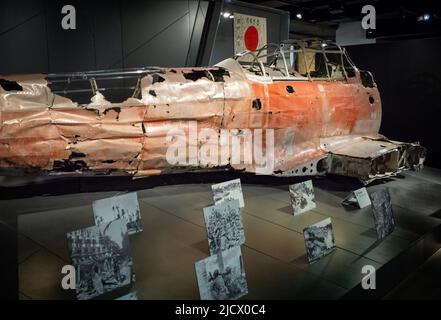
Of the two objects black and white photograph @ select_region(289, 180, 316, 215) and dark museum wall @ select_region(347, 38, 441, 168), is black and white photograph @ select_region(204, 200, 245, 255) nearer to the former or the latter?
black and white photograph @ select_region(289, 180, 316, 215)

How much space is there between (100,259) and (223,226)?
1.30 meters

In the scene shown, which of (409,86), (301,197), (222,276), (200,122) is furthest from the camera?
(409,86)

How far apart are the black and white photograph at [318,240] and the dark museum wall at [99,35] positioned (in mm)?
5397

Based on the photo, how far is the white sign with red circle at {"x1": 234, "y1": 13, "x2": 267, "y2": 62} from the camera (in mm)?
9734

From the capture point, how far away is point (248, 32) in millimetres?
10047

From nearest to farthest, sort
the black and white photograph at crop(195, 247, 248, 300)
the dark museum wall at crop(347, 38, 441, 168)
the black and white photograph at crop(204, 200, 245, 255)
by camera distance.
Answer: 1. the black and white photograph at crop(195, 247, 248, 300)
2. the black and white photograph at crop(204, 200, 245, 255)
3. the dark museum wall at crop(347, 38, 441, 168)

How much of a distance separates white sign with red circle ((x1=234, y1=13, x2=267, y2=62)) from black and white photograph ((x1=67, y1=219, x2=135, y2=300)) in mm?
6881

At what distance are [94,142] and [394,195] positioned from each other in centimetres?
460

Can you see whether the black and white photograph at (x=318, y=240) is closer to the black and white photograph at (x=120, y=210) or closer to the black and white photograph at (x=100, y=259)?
the black and white photograph at (x=100, y=259)

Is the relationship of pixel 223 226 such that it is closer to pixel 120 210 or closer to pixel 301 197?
pixel 120 210

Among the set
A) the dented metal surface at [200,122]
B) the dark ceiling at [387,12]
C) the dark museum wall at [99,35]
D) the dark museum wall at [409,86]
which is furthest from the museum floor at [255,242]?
the dark ceiling at [387,12]

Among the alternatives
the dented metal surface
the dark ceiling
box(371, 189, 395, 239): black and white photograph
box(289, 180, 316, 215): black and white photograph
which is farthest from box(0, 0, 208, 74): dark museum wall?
box(371, 189, 395, 239): black and white photograph

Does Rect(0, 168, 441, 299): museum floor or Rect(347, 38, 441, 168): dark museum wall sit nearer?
Rect(0, 168, 441, 299): museum floor

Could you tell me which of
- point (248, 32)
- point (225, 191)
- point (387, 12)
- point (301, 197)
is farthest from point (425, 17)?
point (225, 191)
